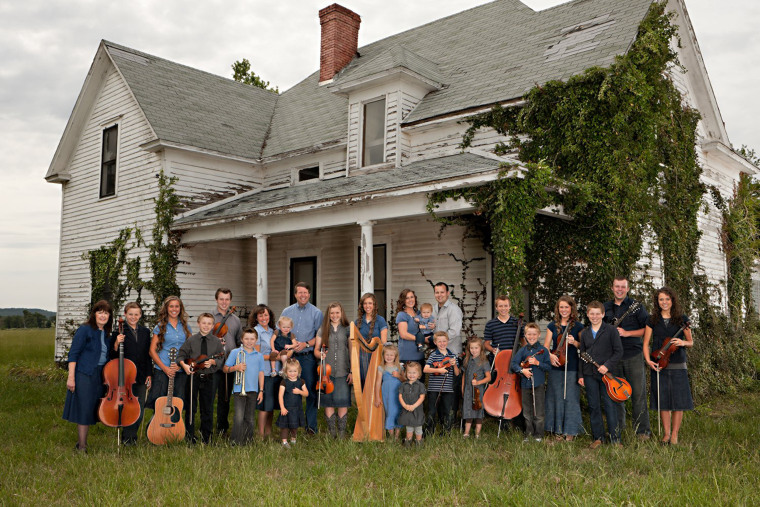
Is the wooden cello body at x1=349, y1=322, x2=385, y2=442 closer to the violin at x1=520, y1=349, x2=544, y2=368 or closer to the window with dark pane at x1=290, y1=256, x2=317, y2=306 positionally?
the violin at x1=520, y1=349, x2=544, y2=368

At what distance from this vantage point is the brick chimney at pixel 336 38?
16.6 metres

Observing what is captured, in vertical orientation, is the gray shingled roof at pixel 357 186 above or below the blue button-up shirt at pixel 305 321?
above

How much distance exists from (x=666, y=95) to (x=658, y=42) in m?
1.15

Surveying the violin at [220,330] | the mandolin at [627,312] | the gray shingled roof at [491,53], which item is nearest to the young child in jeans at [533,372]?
the mandolin at [627,312]

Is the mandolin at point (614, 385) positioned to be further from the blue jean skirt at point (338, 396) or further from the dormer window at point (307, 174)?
the dormer window at point (307, 174)

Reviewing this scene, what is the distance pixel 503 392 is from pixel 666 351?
5.98ft

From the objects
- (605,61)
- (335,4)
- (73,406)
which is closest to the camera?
(73,406)

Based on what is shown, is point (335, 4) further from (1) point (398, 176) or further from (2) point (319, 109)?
(1) point (398, 176)

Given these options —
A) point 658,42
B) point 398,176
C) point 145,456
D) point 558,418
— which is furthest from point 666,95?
point 145,456

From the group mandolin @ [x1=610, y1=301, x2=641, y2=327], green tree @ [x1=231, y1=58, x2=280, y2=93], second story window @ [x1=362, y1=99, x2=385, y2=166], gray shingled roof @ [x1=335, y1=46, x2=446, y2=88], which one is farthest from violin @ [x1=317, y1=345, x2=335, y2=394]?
green tree @ [x1=231, y1=58, x2=280, y2=93]

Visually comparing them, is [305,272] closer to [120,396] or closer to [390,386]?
[390,386]

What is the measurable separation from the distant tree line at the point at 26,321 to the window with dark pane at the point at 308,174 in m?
37.9

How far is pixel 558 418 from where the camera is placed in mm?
7082

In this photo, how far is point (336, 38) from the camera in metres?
16.7
